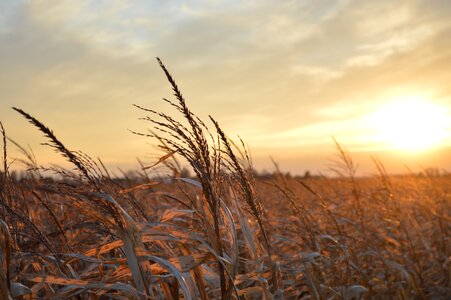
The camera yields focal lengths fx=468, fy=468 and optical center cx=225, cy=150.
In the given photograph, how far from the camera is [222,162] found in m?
1.89

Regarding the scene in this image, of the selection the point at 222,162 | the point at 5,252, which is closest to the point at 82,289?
the point at 5,252

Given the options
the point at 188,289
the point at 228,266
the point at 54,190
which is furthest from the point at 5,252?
the point at 228,266

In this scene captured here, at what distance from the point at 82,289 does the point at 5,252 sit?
0.33m

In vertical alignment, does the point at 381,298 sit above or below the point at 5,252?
below

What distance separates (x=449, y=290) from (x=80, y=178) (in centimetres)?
408

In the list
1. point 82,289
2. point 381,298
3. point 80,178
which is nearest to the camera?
point 80,178

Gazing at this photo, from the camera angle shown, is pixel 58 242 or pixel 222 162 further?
pixel 58 242

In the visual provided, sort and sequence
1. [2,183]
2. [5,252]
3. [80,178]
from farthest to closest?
[2,183]
[5,252]
[80,178]

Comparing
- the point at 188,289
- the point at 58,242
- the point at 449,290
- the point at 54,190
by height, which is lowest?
the point at 449,290

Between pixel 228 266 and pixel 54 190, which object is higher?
pixel 54 190

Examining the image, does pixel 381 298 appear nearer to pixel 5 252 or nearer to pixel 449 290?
pixel 449 290

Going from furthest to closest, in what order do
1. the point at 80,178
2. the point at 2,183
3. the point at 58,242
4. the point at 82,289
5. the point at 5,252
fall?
the point at 58,242 → the point at 2,183 → the point at 82,289 → the point at 5,252 → the point at 80,178

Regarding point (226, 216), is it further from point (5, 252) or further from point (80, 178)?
point (5, 252)

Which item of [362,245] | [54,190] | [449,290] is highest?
[54,190]
